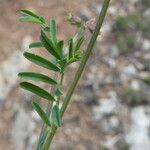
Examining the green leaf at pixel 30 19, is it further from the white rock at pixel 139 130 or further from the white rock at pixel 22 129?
the white rock at pixel 22 129

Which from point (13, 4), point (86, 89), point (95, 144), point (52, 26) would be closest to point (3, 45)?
point (13, 4)

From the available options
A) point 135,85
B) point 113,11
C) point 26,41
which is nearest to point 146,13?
point 113,11

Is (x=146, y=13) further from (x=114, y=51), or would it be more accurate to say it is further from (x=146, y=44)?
(x=114, y=51)

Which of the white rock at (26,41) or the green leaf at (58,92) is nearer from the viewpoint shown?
the green leaf at (58,92)

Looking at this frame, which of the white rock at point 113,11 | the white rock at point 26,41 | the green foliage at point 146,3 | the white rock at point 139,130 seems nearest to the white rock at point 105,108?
the white rock at point 139,130

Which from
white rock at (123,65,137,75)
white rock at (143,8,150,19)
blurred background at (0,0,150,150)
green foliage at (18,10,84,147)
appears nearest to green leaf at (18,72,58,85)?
green foliage at (18,10,84,147)

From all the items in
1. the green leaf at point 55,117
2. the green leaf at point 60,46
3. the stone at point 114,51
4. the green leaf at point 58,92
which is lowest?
the green leaf at point 55,117

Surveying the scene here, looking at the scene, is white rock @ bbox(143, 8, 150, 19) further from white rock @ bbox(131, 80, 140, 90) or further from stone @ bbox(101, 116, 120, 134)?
stone @ bbox(101, 116, 120, 134)
